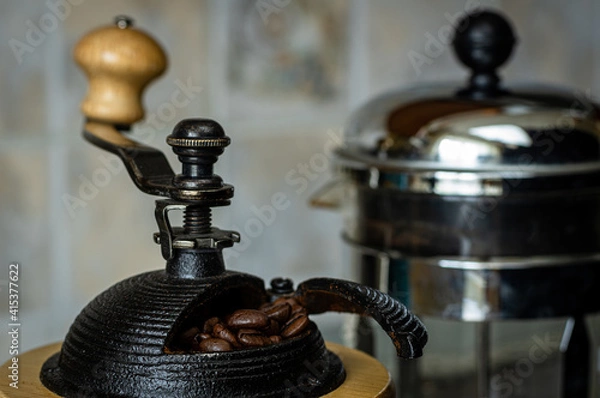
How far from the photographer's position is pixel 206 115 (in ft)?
6.24

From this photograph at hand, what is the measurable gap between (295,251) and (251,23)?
51 cm

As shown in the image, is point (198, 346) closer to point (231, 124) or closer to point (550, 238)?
point (550, 238)

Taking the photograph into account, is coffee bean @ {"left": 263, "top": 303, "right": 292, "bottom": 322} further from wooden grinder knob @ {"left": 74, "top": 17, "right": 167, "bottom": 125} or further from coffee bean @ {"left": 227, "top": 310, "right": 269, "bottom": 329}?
wooden grinder knob @ {"left": 74, "top": 17, "right": 167, "bottom": 125}

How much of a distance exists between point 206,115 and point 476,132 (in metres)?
0.76

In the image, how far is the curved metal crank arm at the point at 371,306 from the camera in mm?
753

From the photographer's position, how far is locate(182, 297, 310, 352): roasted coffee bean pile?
0.75 meters

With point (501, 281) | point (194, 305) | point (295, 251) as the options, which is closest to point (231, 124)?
point (295, 251)

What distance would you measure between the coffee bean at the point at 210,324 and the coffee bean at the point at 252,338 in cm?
2

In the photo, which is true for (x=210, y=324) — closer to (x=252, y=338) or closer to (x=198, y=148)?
(x=252, y=338)

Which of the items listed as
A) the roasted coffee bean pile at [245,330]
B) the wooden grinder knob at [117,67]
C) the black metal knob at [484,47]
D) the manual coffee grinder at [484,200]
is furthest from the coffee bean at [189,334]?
the black metal knob at [484,47]

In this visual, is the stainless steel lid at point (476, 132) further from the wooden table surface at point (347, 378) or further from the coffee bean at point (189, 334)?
the coffee bean at point (189, 334)

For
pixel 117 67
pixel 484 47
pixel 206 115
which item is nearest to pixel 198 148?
pixel 117 67

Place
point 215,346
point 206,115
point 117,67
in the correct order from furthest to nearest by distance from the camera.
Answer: point 206,115, point 117,67, point 215,346

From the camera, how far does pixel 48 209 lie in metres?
1.70
